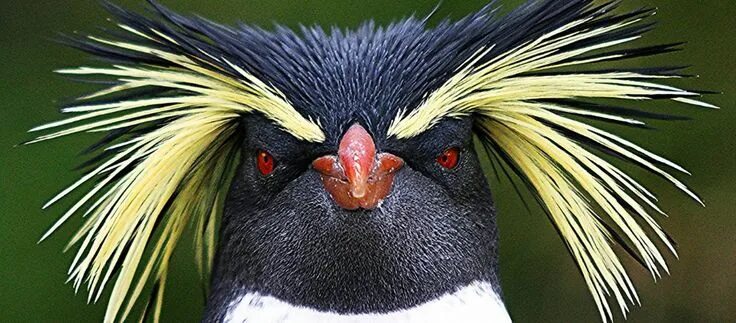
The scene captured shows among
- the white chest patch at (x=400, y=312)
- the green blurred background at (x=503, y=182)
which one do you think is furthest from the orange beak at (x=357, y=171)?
the green blurred background at (x=503, y=182)

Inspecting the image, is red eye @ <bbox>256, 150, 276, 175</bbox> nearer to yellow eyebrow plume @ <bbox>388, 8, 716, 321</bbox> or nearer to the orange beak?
the orange beak

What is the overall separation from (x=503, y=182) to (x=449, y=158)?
71.4 inches

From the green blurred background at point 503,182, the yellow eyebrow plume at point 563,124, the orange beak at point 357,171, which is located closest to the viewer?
the orange beak at point 357,171

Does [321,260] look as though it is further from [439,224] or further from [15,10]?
[15,10]

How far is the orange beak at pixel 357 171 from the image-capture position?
238 cm

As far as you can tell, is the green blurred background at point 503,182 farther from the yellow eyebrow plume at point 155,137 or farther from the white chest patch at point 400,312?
the white chest patch at point 400,312

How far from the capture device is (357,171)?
2.38 metres

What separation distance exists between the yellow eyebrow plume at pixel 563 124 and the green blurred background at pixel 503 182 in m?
1.48

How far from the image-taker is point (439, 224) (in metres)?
2.61

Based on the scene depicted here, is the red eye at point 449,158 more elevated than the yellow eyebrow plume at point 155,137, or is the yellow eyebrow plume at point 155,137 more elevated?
the yellow eyebrow plume at point 155,137

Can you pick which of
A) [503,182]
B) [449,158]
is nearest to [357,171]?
[449,158]

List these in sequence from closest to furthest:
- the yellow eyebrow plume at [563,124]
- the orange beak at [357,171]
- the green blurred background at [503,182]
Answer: the orange beak at [357,171], the yellow eyebrow plume at [563,124], the green blurred background at [503,182]

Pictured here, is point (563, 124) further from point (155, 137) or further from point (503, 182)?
point (503, 182)

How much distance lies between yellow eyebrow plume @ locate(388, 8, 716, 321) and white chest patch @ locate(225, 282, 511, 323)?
8.8 inches
